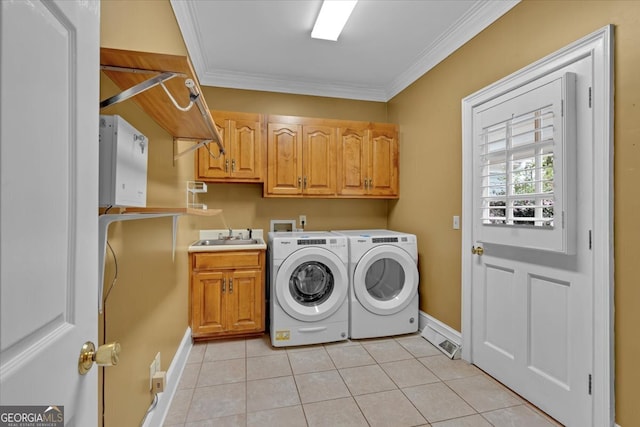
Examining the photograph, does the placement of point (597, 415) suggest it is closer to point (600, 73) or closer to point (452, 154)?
point (600, 73)

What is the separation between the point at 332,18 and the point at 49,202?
7.58 feet

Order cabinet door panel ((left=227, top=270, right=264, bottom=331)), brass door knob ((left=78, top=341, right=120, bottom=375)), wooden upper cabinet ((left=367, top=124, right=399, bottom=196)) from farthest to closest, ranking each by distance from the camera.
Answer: wooden upper cabinet ((left=367, top=124, right=399, bottom=196))
cabinet door panel ((left=227, top=270, right=264, bottom=331))
brass door knob ((left=78, top=341, right=120, bottom=375))

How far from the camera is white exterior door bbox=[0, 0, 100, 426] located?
15.7 inches

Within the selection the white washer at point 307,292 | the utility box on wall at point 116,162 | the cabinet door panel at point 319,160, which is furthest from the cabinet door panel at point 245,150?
the utility box on wall at point 116,162

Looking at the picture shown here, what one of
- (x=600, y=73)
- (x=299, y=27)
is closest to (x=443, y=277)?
(x=600, y=73)

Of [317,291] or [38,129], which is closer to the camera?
[38,129]

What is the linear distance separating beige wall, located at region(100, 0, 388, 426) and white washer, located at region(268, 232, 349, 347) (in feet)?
2.49

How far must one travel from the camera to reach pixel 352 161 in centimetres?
320

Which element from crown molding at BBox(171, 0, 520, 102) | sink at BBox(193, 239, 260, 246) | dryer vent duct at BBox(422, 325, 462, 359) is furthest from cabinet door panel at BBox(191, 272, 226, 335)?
crown molding at BBox(171, 0, 520, 102)

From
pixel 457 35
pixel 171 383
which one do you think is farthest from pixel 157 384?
pixel 457 35

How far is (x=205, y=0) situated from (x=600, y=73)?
7.83 feet

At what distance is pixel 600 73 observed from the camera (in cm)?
144

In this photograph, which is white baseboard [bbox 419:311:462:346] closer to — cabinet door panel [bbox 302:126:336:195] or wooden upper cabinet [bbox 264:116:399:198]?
wooden upper cabinet [bbox 264:116:399:198]

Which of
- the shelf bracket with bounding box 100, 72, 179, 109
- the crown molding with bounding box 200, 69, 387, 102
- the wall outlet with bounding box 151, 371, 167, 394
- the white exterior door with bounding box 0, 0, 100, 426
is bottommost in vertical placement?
the wall outlet with bounding box 151, 371, 167, 394
